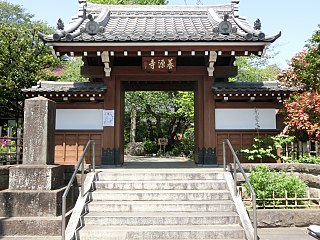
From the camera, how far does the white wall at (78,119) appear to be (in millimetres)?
10070

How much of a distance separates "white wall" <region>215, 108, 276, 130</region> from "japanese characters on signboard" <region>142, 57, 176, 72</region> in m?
2.27

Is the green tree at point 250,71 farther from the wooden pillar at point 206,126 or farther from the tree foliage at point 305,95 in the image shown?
the wooden pillar at point 206,126

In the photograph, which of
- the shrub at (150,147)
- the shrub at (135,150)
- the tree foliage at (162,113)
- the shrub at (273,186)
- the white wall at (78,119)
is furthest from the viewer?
the shrub at (150,147)

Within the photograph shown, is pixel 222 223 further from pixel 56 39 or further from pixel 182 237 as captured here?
pixel 56 39

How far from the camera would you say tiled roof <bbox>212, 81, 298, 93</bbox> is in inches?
371

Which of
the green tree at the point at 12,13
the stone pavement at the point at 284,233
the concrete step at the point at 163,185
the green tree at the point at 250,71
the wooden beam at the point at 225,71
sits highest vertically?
the green tree at the point at 12,13

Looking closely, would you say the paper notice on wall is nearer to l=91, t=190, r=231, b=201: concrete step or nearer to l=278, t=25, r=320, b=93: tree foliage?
l=91, t=190, r=231, b=201: concrete step

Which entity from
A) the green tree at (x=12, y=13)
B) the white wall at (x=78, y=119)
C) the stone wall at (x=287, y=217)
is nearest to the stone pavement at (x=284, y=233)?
the stone wall at (x=287, y=217)

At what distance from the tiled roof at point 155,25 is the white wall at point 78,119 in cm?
260

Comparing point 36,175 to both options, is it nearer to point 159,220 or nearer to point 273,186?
point 159,220

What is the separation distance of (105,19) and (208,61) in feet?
15.4

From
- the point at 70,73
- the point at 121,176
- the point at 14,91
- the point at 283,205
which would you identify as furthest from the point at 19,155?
the point at 70,73

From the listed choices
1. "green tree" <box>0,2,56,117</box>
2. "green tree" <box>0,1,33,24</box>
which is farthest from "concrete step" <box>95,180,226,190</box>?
"green tree" <box>0,1,33,24</box>

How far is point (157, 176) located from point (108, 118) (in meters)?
3.30
